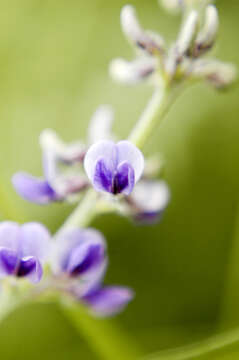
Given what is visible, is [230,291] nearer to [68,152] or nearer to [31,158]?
[68,152]

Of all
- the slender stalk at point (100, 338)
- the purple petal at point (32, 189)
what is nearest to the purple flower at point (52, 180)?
the purple petal at point (32, 189)

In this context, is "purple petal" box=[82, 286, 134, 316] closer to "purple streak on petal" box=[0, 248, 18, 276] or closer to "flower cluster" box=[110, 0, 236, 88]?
"purple streak on petal" box=[0, 248, 18, 276]

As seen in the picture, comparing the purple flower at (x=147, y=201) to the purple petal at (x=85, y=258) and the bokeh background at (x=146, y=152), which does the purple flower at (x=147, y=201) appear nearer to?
the purple petal at (x=85, y=258)

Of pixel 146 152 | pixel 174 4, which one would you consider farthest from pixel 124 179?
pixel 146 152

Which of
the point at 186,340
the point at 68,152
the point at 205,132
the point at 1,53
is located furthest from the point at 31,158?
the point at 68,152

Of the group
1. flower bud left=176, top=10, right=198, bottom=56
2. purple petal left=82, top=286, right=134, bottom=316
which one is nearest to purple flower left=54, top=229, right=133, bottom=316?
purple petal left=82, top=286, right=134, bottom=316

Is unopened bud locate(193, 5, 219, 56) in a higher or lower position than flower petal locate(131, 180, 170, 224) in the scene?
higher
